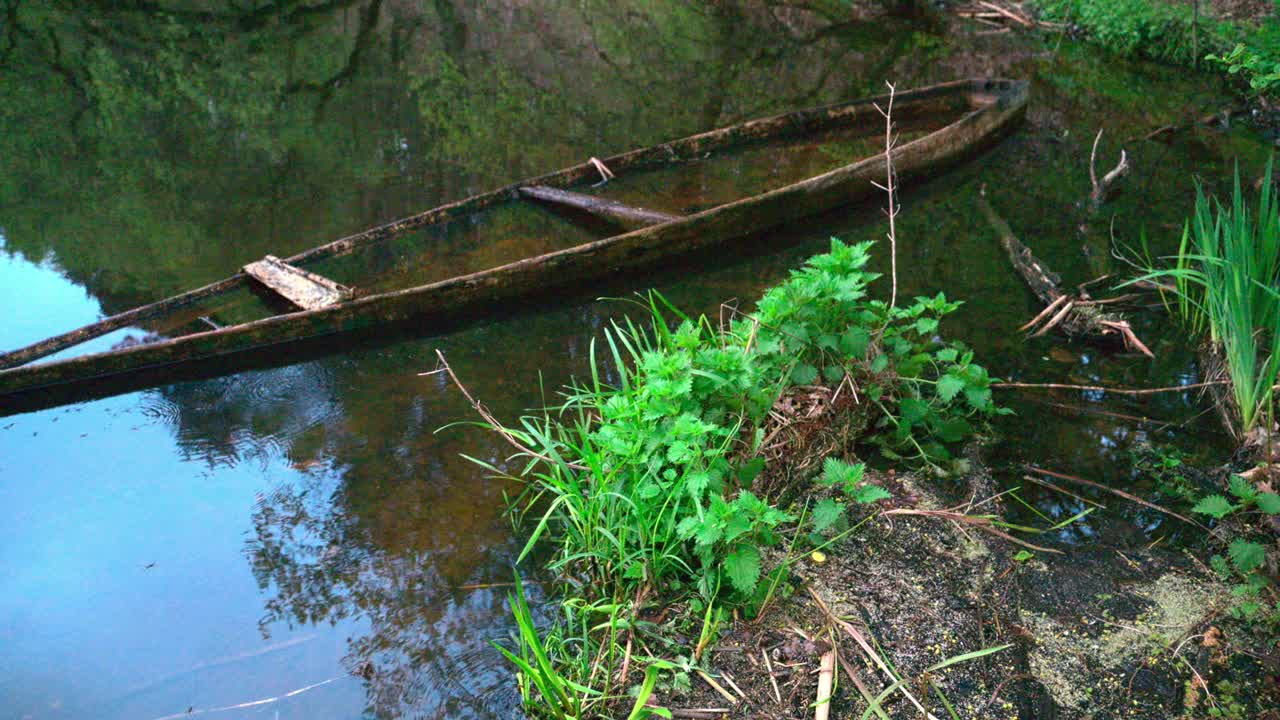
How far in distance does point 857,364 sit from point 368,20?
37.7ft

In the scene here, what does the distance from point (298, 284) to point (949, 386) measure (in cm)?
340

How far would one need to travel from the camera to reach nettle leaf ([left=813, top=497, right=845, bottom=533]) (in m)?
2.60

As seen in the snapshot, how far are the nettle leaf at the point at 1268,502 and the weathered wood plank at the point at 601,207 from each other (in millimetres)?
3280

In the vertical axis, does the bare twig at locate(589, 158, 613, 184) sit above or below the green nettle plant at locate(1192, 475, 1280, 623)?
above

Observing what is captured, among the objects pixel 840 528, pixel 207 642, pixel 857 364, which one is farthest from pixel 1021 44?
pixel 207 642

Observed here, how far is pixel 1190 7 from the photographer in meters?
9.62

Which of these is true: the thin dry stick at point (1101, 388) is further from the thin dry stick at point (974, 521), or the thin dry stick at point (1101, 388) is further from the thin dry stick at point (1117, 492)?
the thin dry stick at point (974, 521)

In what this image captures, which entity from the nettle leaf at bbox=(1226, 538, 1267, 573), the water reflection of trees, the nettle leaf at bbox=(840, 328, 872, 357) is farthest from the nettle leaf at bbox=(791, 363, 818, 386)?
the water reflection of trees

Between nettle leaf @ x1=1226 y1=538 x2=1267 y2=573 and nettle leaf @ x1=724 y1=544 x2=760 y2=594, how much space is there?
4.80 ft

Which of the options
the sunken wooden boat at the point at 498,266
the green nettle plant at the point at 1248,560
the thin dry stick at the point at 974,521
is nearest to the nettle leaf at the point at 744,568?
the thin dry stick at the point at 974,521

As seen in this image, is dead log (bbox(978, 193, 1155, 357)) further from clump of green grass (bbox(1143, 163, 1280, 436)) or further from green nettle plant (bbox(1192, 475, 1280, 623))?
green nettle plant (bbox(1192, 475, 1280, 623))

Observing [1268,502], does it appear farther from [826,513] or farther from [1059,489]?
[826,513]

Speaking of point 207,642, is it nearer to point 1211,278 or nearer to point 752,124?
point 1211,278

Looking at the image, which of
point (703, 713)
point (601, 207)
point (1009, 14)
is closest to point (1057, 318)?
point (601, 207)
